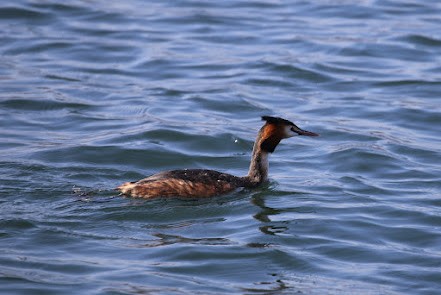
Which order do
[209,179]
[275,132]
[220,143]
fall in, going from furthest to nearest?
1. [220,143]
2. [275,132]
3. [209,179]

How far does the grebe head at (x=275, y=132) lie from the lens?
1177cm

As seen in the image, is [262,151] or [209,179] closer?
[209,179]

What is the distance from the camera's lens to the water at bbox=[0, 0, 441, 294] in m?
9.52

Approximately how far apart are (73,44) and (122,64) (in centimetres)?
144

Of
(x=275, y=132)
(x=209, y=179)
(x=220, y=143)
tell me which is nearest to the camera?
(x=209, y=179)

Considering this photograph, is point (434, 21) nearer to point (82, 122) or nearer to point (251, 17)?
point (251, 17)

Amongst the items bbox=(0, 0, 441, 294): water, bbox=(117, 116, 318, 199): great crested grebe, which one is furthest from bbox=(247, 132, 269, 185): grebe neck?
bbox=(0, 0, 441, 294): water

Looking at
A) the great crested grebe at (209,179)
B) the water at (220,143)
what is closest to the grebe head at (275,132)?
the great crested grebe at (209,179)

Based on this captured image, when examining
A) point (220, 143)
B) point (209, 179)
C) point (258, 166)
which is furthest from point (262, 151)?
point (220, 143)

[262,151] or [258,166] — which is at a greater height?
[262,151]

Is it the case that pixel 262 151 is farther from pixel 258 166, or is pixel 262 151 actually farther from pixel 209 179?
pixel 209 179

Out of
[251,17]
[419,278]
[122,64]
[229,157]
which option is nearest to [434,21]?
[251,17]

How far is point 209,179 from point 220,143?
2.40 meters

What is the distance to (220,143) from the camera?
13.6 m
